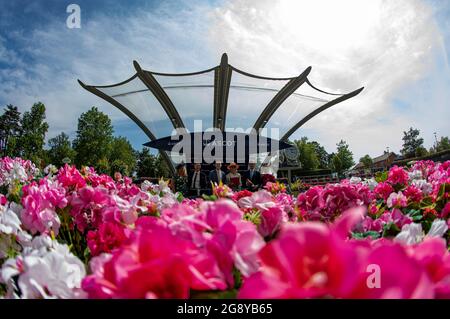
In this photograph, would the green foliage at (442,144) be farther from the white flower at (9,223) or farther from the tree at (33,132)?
the white flower at (9,223)

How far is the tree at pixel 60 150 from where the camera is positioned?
46.2m

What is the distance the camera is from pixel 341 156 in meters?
67.1

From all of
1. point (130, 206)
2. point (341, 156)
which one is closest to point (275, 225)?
point (130, 206)

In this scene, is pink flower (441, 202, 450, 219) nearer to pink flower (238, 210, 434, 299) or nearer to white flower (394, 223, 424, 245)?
white flower (394, 223, 424, 245)

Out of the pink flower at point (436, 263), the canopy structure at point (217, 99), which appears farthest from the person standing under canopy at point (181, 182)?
the canopy structure at point (217, 99)

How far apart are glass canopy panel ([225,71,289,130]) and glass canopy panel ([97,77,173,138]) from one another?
4314mm

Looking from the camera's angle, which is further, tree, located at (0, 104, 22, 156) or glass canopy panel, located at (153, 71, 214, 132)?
tree, located at (0, 104, 22, 156)

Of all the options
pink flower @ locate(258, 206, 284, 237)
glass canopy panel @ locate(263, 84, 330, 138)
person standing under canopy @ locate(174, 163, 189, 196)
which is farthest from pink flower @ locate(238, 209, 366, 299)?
glass canopy panel @ locate(263, 84, 330, 138)

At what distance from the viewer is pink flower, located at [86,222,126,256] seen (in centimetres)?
94

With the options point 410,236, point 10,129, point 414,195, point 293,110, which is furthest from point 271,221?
point 10,129

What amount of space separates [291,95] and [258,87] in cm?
228

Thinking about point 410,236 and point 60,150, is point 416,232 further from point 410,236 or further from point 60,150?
point 60,150

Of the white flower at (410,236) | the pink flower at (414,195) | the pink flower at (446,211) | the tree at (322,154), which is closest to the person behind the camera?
the white flower at (410,236)

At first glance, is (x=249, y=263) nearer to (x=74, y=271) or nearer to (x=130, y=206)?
(x=74, y=271)
